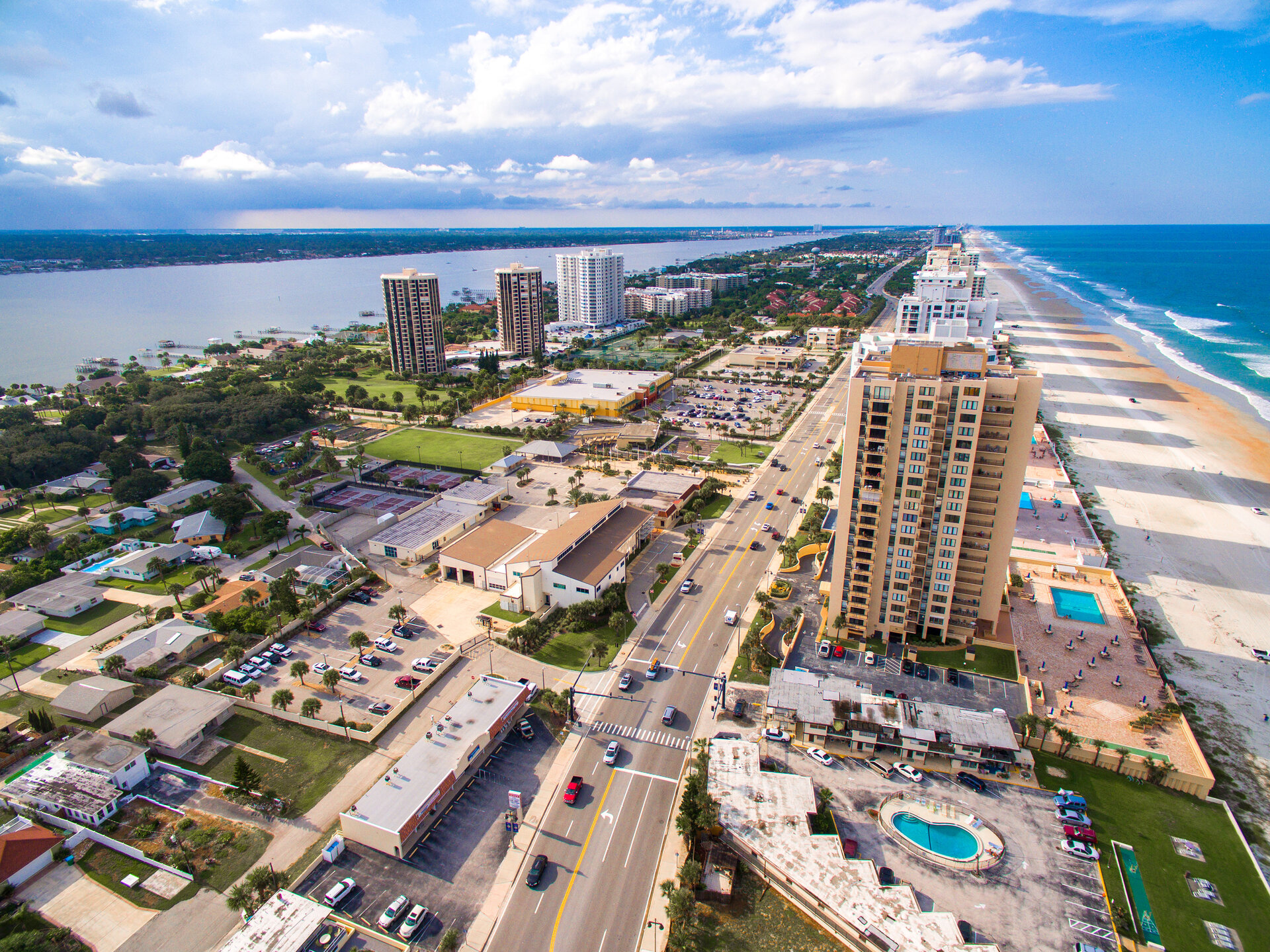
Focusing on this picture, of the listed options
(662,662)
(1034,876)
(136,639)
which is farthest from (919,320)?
(136,639)

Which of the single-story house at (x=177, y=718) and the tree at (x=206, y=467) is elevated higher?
the tree at (x=206, y=467)

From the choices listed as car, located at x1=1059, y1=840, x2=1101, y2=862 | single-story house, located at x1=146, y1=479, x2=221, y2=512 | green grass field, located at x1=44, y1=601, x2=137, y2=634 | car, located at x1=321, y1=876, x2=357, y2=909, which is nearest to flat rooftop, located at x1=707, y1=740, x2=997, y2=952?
car, located at x1=1059, y1=840, x2=1101, y2=862

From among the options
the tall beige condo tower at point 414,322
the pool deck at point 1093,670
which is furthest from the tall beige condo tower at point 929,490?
the tall beige condo tower at point 414,322

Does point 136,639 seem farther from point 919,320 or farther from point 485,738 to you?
point 919,320

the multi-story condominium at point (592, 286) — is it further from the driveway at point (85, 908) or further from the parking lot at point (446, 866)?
the driveway at point (85, 908)

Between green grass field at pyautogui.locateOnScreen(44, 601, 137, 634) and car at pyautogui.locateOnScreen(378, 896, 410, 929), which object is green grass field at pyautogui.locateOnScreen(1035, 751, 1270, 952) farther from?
green grass field at pyautogui.locateOnScreen(44, 601, 137, 634)

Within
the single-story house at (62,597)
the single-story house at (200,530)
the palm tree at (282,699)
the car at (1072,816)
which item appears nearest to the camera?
the car at (1072,816)
